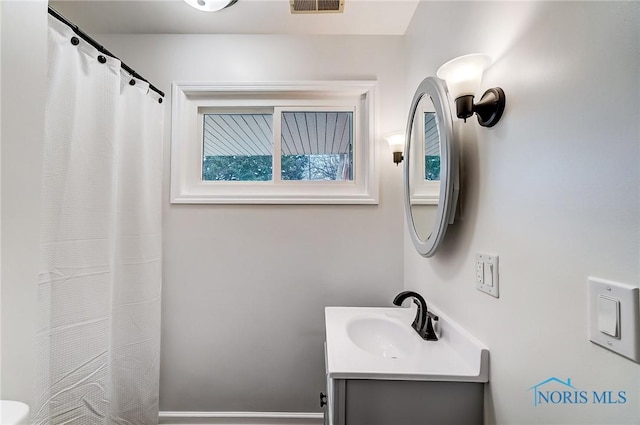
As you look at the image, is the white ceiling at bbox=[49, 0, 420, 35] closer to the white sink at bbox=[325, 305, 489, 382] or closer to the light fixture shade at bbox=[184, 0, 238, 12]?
the light fixture shade at bbox=[184, 0, 238, 12]

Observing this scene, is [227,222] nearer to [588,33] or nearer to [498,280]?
[498,280]

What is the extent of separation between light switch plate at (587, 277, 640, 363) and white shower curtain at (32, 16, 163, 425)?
1555 mm

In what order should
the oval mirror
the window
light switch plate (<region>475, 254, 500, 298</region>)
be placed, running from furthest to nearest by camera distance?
the window, the oval mirror, light switch plate (<region>475, 254, 500, 298</region>)

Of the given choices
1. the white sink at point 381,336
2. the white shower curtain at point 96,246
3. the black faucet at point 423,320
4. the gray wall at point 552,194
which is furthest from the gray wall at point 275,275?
the gray wall at point 552,194

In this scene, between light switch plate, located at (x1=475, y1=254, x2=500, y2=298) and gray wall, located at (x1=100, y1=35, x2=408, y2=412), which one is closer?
light switch plate, located at (x1=475, y1=254, x2=500, y2=298)

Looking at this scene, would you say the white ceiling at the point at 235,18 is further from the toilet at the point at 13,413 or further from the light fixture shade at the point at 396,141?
the toilet at the point at 13,413

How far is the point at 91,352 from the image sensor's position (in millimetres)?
1217

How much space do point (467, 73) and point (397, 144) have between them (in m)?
0.77

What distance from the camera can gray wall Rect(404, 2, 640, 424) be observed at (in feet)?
1.63

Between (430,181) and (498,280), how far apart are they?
510 mm

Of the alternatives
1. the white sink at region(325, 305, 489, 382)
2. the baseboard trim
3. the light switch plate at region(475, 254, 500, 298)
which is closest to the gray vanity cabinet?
the white sink at region(325, 305, 489, 382)

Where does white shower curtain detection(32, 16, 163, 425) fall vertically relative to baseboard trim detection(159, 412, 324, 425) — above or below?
above

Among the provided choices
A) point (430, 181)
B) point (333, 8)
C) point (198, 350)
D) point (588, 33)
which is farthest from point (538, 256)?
point (198, 350)

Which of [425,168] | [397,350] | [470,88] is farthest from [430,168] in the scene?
[397,350]
